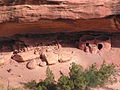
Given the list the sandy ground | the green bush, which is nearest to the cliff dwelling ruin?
the sandy ground

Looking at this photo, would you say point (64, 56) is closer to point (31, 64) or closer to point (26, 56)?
point (31, 64)

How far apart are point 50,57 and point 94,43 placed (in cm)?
171

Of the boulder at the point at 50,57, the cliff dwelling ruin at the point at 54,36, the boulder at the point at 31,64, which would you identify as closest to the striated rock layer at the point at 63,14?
the cliff dwelling ruin at the point at 54,36

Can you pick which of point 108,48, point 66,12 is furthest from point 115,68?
point 66,12

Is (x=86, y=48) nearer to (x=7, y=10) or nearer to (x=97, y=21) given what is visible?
(x=97, y=21)

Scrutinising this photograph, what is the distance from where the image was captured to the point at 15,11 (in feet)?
30.5

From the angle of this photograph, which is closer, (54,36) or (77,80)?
(77,80)

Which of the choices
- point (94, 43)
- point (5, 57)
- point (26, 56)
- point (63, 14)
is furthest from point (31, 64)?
point (94, 43)

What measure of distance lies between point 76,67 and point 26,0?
2.51m

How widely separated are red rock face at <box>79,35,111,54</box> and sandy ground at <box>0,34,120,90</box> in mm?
147

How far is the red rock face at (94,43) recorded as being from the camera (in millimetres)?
10984

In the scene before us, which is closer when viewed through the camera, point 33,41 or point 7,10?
point 7,10

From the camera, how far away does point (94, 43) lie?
1101 cm

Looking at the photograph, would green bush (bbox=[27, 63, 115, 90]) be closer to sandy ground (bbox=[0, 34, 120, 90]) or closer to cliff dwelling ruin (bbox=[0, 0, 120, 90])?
sandy ground (bbox=[0, 34, 120, 90])
